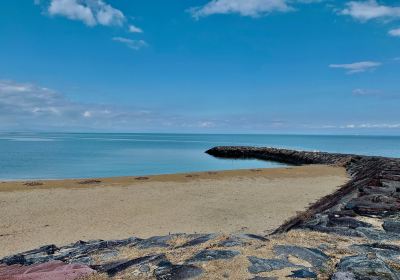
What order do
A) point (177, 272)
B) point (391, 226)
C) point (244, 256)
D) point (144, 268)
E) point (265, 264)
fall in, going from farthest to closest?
point (391, 226) < point (244, 256) < point (144, 268) < point (265, 264) < point (177, 272)

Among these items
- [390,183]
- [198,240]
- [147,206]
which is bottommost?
[147,206]

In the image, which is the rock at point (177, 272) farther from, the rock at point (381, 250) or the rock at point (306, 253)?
the rock at point (381, 250)

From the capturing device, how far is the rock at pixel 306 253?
18.6 feet

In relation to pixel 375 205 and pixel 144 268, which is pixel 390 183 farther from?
pixel 144 268

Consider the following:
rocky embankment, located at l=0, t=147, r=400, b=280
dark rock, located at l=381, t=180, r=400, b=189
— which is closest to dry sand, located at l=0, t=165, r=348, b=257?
dark rock, located at l=381, t=180, r=400, b=189

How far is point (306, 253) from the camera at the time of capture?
598 centimetres

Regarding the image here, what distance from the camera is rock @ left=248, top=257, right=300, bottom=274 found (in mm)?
5336

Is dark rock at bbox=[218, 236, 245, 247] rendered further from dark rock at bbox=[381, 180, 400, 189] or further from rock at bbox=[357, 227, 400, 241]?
dark rock at bbox=[381, 180, 400, 189]

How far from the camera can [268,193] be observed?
65.0 ft

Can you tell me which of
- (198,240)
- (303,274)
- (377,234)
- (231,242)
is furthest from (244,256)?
(377,234)

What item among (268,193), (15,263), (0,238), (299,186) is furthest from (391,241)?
(299,186)

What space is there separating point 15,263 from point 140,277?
9.57ft

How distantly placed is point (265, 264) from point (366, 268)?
4.44 feet

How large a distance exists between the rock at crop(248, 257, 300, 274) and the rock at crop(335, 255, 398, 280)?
2.49 feet
